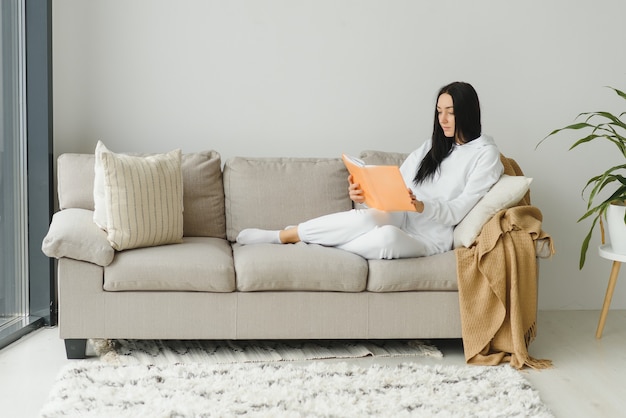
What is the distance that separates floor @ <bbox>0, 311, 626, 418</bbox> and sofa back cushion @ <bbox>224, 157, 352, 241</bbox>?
85 cm

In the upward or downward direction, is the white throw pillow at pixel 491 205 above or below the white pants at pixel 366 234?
above

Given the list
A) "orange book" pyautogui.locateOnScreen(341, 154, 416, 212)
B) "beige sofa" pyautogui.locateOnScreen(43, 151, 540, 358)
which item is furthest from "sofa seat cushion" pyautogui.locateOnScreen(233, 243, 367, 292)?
"orange book" pyautogui.locateOnScreen(341, 154, 416, 212)

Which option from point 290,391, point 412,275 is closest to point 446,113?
point 412,275

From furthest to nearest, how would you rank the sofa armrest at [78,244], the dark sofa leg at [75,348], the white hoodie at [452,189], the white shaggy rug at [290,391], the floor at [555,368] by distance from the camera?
the white hoodie at [452,189] < the dark sofa leg at [75,348] < the sofa armrest at [78,244] < the floor at [555,368] < the white shaggy rug at [290,391]

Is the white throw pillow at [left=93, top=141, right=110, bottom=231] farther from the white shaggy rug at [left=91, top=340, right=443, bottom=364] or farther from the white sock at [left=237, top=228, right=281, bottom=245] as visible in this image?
the white sock at [left=237, top=228, right=281, bottom=245]

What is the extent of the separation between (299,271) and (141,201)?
0.74 meters

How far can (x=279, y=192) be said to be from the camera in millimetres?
3828

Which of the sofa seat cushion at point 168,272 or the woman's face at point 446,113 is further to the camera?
the woman's face at point 446,113

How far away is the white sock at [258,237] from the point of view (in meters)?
3.63

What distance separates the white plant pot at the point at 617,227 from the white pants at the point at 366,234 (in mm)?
961

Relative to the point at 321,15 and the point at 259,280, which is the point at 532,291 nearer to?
the point at 259,280

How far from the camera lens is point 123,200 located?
10.7 feet

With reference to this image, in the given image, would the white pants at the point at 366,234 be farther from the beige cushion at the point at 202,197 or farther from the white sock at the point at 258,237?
the beige cushion at the point at 202,197

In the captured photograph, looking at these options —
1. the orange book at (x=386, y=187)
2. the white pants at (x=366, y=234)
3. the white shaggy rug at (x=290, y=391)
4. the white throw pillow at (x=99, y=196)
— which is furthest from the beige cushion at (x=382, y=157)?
the white throw pillow at (x=99, y=196)
